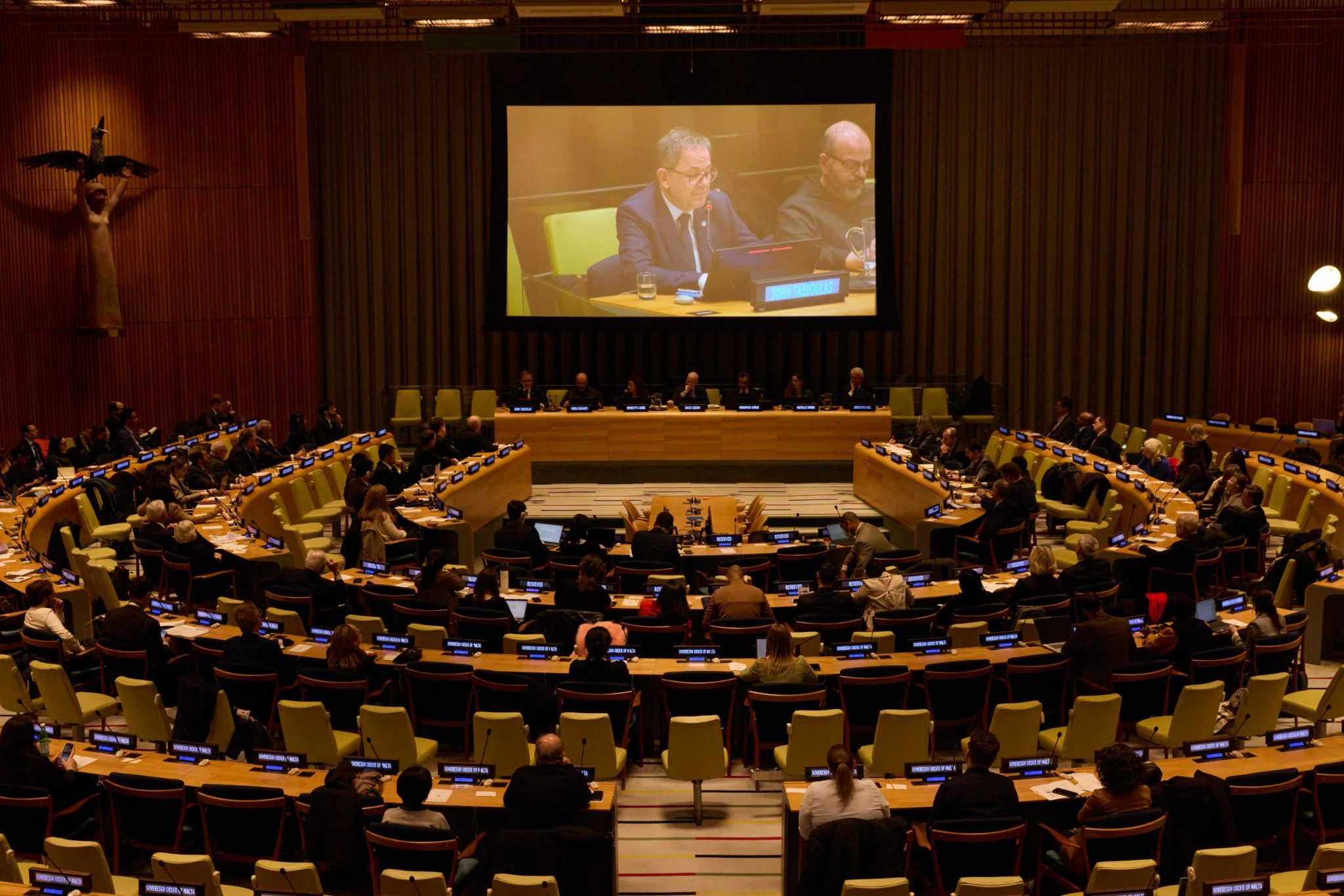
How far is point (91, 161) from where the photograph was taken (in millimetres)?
19922

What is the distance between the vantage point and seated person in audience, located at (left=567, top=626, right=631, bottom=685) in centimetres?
852

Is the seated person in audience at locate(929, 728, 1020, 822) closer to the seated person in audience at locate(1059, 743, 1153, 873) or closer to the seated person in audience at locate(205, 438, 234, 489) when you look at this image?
the seated person in audience at locate(1059, 743, 1153, 873)

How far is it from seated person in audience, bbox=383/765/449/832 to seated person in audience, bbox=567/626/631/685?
209 cm

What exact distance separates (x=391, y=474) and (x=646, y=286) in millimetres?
6882

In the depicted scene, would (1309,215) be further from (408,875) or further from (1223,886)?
(408,875)

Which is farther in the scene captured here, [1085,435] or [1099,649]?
[1085,435]

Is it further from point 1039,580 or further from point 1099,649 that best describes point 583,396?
point 1099,649

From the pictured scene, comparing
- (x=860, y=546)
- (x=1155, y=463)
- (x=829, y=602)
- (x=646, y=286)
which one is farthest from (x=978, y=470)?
(x=646, y=286)

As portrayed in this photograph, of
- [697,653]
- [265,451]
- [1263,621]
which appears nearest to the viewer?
[697,653]

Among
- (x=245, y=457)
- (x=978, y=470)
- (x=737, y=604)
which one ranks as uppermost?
(x=245, y=457)

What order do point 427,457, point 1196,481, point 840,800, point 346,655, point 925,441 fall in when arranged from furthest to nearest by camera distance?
point 925,441 < point 427,457 < point 1196,481 < point 346,655 < point 840,800

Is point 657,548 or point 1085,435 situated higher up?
point 1085,435

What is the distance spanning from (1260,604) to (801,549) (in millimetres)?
4345

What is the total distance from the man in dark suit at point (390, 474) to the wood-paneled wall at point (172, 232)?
6823 millimetres
